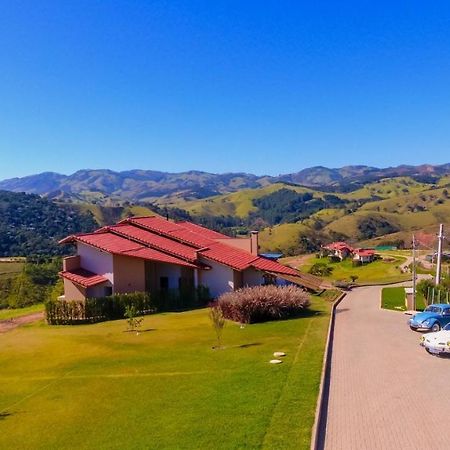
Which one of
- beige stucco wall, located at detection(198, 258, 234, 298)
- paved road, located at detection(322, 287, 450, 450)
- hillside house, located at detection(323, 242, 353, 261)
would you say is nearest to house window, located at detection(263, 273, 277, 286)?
beige stucco wall, located at detection(198, 258, 234, 298)

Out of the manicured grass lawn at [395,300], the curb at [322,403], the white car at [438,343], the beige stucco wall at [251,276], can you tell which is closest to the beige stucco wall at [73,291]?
the beige stucco wall at [251,276]

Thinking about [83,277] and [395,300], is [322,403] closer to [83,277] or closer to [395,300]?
[83,277]

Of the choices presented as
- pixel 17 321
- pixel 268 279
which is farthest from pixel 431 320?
pixel 17 321

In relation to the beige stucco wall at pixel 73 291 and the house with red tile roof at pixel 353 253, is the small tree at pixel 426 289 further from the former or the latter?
the house with red tile roof at pixel 353 253

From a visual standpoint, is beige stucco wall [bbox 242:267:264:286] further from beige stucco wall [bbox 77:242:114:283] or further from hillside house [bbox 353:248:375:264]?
hillside house [bbox 353:248:375:264]

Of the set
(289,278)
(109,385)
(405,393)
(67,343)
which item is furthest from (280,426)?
(289,278)

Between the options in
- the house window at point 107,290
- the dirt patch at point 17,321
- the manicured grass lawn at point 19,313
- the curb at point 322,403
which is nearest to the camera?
the curb at point 322,403
